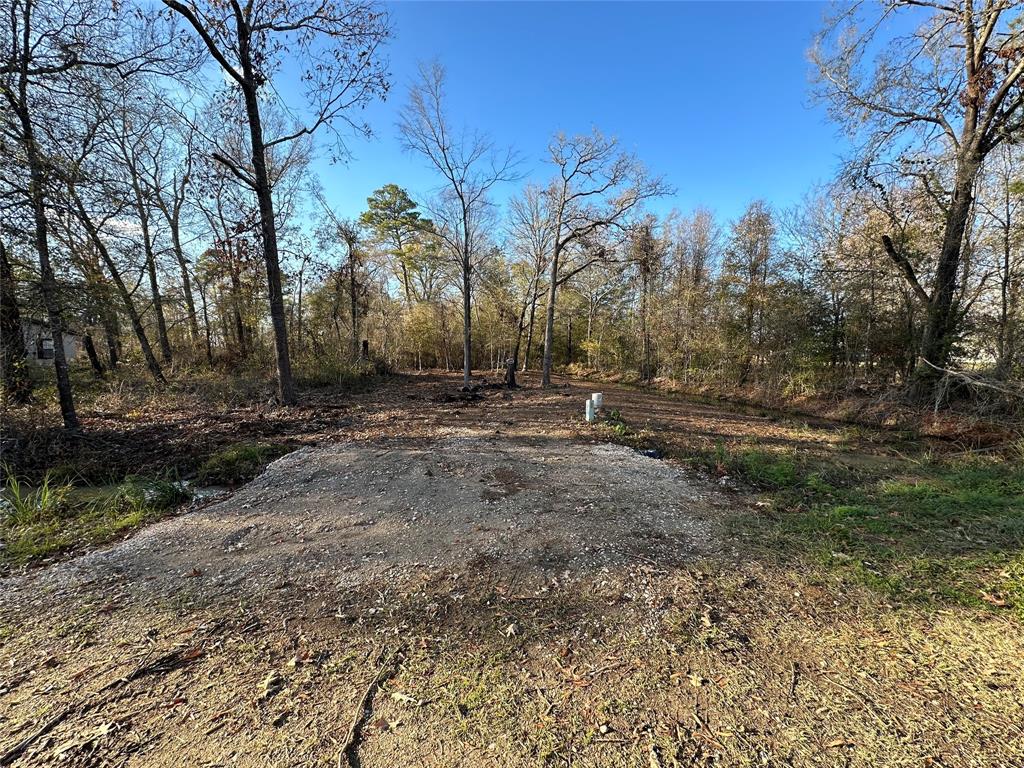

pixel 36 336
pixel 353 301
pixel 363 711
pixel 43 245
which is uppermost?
pixel 353 301

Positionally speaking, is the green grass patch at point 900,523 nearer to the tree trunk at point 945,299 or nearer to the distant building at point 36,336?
the tree trunk at point 945,299

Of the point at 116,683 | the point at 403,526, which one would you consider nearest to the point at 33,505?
the point at 116,683

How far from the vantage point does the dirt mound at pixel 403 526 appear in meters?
2.76

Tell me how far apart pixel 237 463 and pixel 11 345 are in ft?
16.5

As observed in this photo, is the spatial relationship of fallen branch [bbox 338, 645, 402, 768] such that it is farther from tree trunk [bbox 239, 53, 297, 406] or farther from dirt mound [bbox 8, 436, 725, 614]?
tree trunk [bbox 239, 53, 297, 406]

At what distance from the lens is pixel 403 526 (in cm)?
347

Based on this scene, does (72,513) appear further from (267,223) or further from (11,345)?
(267,223)

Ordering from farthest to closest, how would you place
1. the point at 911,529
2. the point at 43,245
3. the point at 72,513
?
the point at 43,245
the point at 72,513
the point at 911,529

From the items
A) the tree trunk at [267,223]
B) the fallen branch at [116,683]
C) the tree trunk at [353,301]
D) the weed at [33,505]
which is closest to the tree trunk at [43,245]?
the weed at [33,505]

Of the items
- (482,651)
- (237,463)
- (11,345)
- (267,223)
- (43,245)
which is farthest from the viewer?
(267,223)

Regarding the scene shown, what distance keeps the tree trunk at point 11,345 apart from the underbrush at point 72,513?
2876mm

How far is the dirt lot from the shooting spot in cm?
151

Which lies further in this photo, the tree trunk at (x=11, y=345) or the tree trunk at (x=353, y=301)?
the tree trunk at (x=353, y=301)

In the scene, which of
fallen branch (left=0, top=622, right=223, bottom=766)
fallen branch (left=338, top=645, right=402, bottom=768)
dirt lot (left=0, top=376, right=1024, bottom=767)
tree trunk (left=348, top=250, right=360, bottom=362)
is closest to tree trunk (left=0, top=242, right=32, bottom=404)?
dirt lot (left=0, top=376, right=1024, bottom=767)
